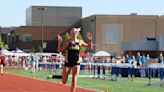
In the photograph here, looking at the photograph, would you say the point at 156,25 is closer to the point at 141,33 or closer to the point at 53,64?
the point at 141,33

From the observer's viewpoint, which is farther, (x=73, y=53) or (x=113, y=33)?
(x=113, y=33)

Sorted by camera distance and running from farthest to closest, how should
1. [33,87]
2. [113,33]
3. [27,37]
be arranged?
[27,37], [113,33], [33,87]

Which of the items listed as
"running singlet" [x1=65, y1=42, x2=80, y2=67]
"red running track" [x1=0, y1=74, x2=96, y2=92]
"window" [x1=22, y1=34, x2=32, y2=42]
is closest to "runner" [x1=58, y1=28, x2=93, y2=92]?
"running singlet" [x1=65, y1=42, x2=80, y2=67]

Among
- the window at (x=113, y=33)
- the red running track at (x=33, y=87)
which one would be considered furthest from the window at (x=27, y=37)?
the red running track at (x=33, y=87)

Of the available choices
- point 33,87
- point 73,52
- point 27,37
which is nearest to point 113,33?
point 27,37

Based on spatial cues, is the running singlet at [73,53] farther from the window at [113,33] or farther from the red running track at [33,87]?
the window at [113,33]

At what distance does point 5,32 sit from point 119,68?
437 ft

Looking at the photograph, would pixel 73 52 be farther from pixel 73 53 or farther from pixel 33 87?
pixel 33 87

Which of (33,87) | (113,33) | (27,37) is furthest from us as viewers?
(27,37)

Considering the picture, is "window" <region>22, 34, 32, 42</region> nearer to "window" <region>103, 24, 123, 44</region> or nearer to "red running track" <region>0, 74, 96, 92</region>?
"window" <region>103, 24, 123, 44</region>

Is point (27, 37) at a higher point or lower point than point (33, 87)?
higher

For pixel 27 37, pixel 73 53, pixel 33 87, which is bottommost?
pixel 33 87

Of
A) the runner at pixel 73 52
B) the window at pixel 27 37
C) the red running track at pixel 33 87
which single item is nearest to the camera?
the runner at pixel 73 52

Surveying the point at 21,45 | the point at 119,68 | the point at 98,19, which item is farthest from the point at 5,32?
the point at 119,68
